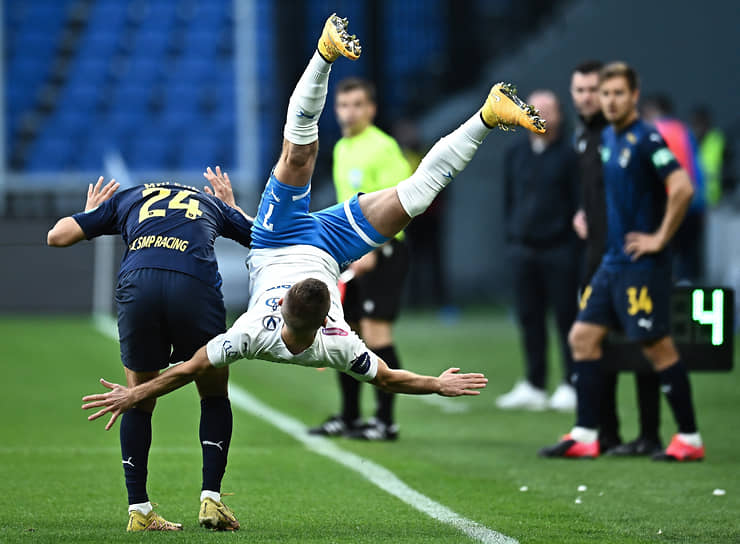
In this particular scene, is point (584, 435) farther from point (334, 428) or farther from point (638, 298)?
point (334, 428)

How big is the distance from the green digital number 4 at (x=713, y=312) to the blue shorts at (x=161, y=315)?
11.1 ft

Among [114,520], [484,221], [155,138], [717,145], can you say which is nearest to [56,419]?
[114,520]

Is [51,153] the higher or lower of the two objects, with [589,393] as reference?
higher

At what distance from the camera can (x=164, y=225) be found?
16.7 ft

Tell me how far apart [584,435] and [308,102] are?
9.54 ft

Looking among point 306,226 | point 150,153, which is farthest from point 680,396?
point 150,153

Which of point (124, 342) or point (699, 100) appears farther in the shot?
point (699, 100)

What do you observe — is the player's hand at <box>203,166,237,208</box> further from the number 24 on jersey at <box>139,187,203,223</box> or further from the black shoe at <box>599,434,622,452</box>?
the black shoe at <box>599,434,622,452</box>

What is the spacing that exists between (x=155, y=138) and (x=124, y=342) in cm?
2374

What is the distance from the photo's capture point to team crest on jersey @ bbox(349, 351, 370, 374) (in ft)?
15.9

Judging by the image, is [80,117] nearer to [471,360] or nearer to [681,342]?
[471,360]

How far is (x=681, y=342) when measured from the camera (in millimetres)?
7512

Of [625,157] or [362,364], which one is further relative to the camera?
[625,157]

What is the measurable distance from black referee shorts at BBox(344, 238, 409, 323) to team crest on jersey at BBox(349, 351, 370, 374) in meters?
3.14
